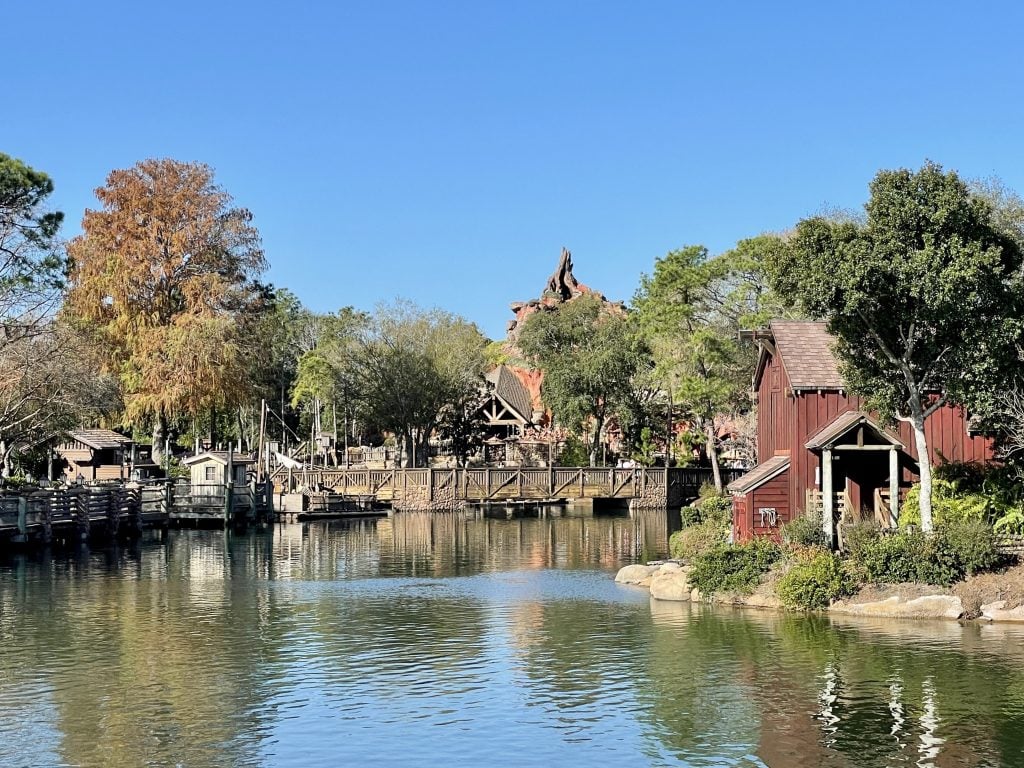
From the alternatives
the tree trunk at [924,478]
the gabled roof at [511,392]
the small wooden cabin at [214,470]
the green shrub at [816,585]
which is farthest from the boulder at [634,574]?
the gabled roof at [511,392]

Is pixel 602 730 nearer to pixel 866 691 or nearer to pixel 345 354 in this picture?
pixel 866 691

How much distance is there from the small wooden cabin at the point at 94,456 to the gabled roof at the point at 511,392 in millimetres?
30849

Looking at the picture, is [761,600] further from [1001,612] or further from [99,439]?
[99,439]

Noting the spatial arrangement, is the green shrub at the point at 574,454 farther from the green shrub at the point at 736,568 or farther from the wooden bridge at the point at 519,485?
the green shrub at the point at 736,568

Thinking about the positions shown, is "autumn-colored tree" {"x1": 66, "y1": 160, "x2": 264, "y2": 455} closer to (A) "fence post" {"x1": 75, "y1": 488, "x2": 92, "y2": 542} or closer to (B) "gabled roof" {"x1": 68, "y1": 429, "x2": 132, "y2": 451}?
(B) "gabled roof" {"x1": 68, "y1": 429, "x2": 132, "y2": 451}

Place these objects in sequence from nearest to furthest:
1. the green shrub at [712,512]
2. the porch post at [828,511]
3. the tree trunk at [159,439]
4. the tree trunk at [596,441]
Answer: the porch post at [828,511]
the green shrub at [712,512]
the tree trunk at [159,439]
the tree trunk at [596,441]

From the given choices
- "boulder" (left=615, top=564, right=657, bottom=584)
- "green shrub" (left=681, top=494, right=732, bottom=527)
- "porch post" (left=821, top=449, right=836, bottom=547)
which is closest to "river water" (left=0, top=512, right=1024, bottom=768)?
"boulder" (left=615, top=564, right=657, bottom=584)

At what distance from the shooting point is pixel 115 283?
71062 millimetres

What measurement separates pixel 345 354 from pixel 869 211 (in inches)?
2360

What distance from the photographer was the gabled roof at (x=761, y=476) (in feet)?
118

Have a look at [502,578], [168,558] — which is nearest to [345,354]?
[168,558]

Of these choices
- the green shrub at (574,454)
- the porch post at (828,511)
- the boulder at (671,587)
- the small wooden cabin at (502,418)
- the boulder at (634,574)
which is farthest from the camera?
the small wooden cabin at (502,418)

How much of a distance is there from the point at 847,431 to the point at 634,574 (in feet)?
28.0

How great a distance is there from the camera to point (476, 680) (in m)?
23.7
